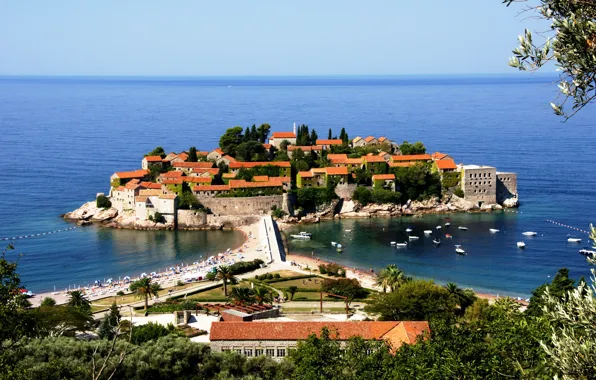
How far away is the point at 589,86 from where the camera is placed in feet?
22.2

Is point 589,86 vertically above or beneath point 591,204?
above

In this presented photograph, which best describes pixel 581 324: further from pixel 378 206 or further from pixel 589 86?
pixel 378 206

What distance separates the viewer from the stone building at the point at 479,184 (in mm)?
56906

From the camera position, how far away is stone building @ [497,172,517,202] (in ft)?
191

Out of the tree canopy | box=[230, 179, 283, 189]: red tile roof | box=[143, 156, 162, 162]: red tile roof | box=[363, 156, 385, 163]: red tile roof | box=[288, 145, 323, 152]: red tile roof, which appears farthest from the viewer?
box=[288, 145, 323, 152]: red tile roof

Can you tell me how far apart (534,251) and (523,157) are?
39591 millimetres

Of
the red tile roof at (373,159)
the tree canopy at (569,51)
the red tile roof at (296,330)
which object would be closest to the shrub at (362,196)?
the red tile roof at (373,159)

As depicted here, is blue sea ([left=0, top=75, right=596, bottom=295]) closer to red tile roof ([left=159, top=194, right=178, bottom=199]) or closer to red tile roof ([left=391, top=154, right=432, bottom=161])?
red tile roof ([left=159, top=194, right=178, bottom=199])

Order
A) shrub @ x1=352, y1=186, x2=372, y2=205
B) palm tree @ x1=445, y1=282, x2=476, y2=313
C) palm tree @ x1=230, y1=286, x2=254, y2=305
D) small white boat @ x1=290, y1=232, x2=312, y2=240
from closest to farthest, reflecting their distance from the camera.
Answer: palm tree @ x1=445, y1=282, x2=476, y2=313, palm tree @ x1=230, y1=286, x2=254, y2=305, small white boat @ x1=290, y1=232, x2=312, y2=240, shrub @ x1=352, y1=186, x2=372, y2=205

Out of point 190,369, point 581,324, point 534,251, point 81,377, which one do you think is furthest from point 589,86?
point 534,251

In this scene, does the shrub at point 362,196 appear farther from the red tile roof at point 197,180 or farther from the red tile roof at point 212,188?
the red tile roof at point 197,180

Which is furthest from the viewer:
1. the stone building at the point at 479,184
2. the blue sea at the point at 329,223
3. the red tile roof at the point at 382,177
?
the stone building at the point at 479,184

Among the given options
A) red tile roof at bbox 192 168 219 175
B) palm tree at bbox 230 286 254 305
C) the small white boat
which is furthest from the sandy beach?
red tile roof at bbox 192 168 219 175

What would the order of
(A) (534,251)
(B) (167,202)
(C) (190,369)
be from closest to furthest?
1. (C) (190,369)
2. (A) (534,251)
3. (B) (167,202)
